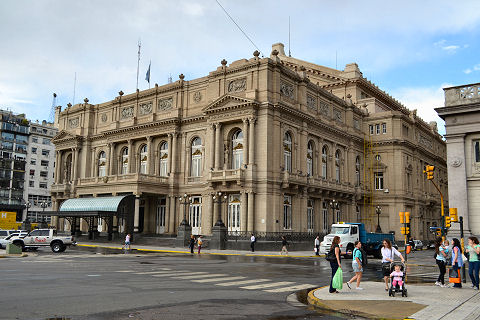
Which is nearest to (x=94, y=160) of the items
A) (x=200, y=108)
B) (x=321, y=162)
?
(x=200, y=108)

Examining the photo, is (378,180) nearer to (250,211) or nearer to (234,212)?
(234,212)

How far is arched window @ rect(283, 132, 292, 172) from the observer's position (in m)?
48.9

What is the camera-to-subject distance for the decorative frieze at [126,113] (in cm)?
6072

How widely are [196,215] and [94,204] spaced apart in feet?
37.9

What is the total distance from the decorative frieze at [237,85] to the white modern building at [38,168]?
223 ft

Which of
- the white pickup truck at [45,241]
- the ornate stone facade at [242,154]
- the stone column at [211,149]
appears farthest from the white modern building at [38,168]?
the white pickup truck at [45,241]

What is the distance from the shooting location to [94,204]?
51562 millimetres

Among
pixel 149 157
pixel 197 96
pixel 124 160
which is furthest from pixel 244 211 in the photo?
pixel 124 160

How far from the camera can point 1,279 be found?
16.4 meters

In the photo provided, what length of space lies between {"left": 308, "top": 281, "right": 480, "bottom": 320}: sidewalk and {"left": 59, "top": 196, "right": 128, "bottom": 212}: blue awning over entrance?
124ft

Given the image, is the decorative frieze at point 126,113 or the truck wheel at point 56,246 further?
the decorative frieze at point 126,113

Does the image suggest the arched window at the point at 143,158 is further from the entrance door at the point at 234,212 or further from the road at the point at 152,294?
the road at the point at 152,294

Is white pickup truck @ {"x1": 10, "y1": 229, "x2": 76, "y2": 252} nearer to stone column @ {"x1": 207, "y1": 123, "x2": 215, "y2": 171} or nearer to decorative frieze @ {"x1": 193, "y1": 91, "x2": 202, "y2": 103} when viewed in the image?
stone column @ {"x1": 207, "y1": 123, "x2": 215, "y2": 171}

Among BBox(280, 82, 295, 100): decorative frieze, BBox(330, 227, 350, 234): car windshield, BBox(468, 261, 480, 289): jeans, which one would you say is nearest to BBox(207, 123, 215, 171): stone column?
BBox(280, 82, 295, 100): decorative frieze
